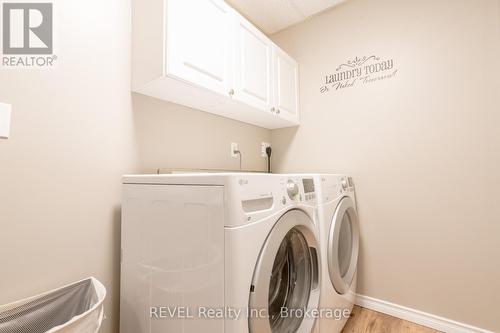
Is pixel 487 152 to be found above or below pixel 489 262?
above

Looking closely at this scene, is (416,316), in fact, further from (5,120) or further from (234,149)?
(5,120)

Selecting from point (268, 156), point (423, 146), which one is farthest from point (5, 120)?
point (423, 146)

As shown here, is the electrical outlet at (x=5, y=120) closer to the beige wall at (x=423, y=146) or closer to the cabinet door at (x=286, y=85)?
the cabinet door at (x=286, y=85)

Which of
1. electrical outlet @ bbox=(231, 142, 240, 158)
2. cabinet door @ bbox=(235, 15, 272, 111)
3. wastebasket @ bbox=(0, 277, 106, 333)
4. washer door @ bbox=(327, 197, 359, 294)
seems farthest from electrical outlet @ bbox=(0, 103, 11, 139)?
washer door @ bbox=(327, 197, 359, 294)

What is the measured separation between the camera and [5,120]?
3.00 ft

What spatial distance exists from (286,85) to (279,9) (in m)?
0.66

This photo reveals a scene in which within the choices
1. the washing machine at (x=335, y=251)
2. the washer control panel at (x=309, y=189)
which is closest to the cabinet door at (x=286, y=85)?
the washing machine at (x=335, y=251)

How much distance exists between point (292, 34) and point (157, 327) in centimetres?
252

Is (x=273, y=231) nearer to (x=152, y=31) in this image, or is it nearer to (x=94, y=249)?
(x=94, y=249)

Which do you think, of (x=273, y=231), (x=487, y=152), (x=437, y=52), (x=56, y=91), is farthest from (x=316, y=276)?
(x=437, y=52)

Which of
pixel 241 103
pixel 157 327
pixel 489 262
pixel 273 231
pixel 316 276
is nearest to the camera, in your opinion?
pixel 273 231

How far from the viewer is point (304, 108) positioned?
7.36ft

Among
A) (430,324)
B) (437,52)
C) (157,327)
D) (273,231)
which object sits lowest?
(430,324)

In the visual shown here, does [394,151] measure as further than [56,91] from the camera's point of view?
Yes
